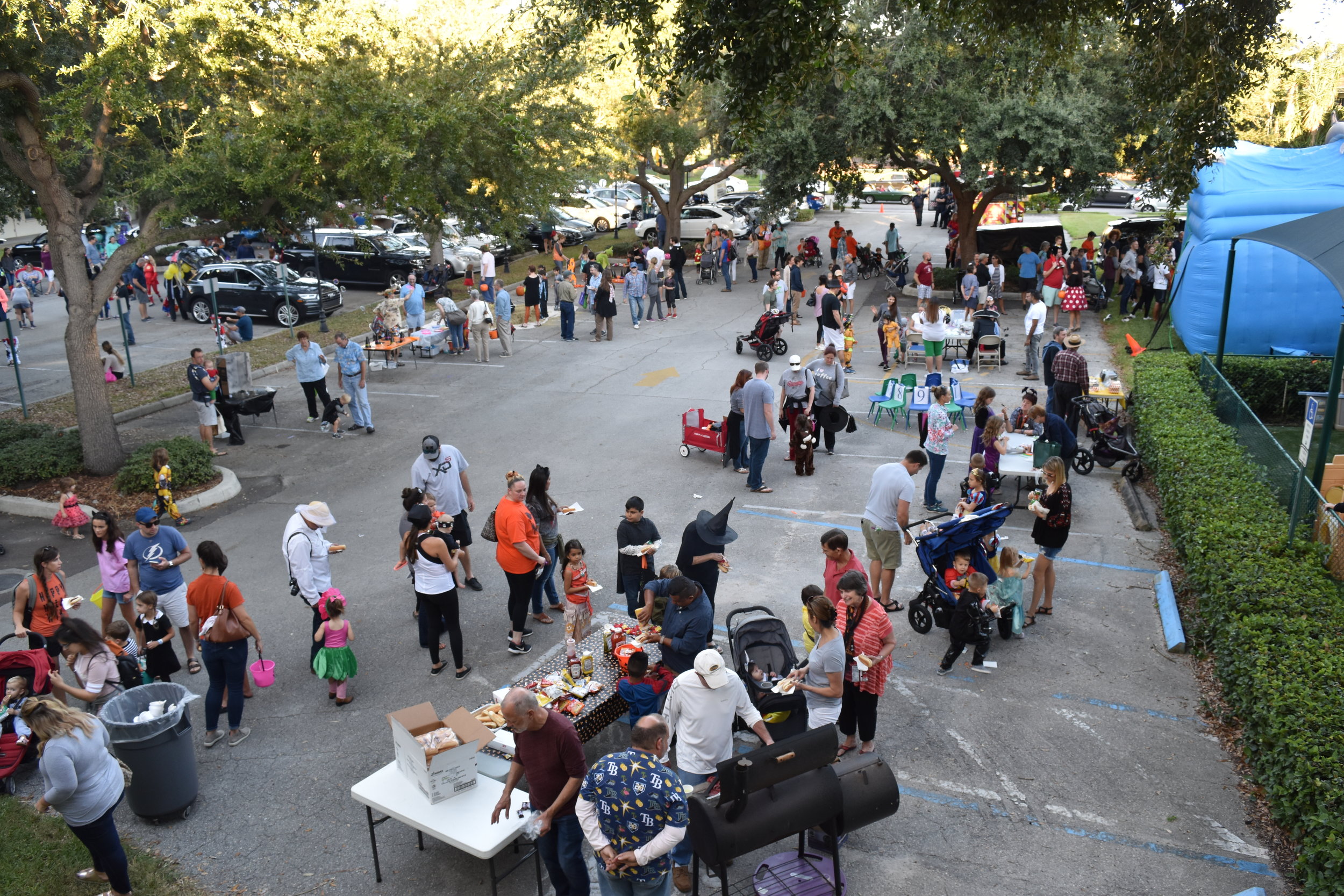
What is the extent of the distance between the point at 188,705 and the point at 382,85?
9.10 metres

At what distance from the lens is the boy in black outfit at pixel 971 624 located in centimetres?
840

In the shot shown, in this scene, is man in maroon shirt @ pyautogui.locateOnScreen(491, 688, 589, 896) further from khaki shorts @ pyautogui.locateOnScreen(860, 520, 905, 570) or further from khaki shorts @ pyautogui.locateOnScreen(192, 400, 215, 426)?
khaki shorts @ pyautogui.locateOnScreen(192, 400, 215, 426)

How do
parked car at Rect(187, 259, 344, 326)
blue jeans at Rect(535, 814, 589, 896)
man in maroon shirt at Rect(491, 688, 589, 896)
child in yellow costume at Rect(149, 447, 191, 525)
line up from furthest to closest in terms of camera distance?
parked car at Rect(187, 259, 344, 326), child in yellow costume at Rect(149, 447, 191, 525), blue jeans at Rect(535, 814, 589, 896), man in maroon shirt at Rect(491, 688, 589, 896)

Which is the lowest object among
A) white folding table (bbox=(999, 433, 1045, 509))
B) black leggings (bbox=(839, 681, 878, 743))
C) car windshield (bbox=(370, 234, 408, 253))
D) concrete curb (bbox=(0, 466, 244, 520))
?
black leggings (bbox=(839, 681, 878, 743))

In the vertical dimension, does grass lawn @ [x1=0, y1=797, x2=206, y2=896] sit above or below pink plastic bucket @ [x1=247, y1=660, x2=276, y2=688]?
below

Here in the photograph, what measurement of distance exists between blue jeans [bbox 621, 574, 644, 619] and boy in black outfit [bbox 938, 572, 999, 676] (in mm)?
2807

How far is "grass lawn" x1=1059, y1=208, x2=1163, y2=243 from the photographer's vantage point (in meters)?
35.6

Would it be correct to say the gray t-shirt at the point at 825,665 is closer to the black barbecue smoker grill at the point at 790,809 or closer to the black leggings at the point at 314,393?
the black barbecue smoker grill at the point at 790,809

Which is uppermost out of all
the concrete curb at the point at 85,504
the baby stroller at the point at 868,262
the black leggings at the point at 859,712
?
the baby stroller at the point at 868,262

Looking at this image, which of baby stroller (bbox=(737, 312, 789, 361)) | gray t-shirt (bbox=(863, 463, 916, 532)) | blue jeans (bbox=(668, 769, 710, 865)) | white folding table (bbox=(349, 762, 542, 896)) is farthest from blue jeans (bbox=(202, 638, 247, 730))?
baby stroller (bbox=(737, 312, 789, 361))

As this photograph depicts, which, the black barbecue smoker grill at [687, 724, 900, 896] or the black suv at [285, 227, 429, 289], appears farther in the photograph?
the black suv at [285, 227, 429, 289]

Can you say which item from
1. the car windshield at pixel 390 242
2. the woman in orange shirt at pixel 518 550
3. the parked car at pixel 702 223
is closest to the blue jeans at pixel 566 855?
the woman in orange shirt at pixel 518 550

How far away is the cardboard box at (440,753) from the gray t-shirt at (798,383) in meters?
8.42

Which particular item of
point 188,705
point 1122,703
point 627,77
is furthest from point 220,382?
point 627,77
